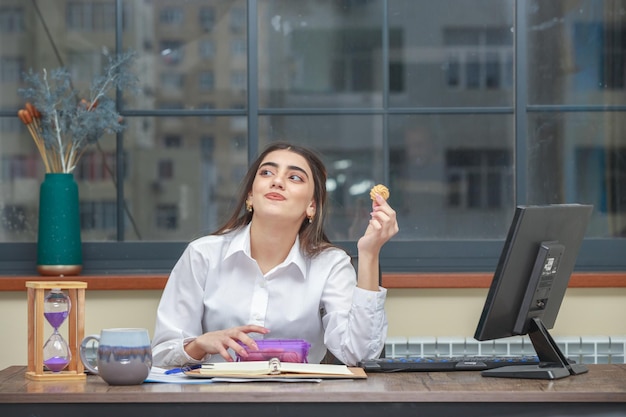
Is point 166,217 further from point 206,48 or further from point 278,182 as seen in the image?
point 278,182

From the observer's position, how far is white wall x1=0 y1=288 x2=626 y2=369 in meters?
3.48

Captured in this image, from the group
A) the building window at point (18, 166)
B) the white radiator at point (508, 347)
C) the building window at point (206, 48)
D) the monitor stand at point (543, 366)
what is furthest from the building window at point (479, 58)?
the monitor stand at point (543, 366)

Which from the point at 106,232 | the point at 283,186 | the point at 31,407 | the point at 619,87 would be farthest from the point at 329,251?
the point at 619,87

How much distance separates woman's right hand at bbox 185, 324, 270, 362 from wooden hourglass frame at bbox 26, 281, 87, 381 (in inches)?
11.9

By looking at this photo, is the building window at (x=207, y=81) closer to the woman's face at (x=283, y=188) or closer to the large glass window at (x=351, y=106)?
the large glass window at (x=351, y=106)

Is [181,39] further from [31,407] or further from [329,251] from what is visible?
[31,407]

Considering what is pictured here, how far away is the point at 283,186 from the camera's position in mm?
2652

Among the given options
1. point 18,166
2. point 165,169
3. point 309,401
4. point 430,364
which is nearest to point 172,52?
point 165,169

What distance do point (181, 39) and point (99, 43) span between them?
1.00ft

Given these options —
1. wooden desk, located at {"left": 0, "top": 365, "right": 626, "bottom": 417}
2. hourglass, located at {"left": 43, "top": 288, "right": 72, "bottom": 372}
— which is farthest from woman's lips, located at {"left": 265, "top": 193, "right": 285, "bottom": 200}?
wooden desk, located at {"left": 0, "top": 365, "right": 626, "bottom": 417}

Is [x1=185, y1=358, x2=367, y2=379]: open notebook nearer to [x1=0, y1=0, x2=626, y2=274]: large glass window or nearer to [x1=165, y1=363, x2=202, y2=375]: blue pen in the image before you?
[x1=165, y1=363, x2=202, y2=375]: blue pen

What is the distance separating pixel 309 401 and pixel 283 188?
2.94ft

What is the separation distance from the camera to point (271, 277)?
265 cm

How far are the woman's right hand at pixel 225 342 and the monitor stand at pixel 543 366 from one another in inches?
19.9
